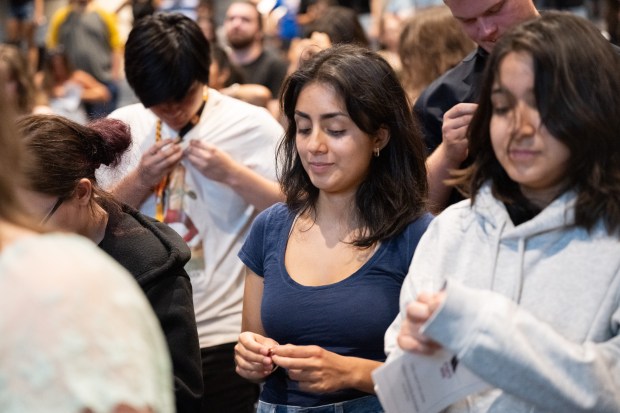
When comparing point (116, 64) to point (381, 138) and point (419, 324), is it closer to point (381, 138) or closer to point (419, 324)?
point (381, 138)

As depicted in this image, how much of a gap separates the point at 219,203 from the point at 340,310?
3.85 ft

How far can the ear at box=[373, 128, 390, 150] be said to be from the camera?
8.48 ft

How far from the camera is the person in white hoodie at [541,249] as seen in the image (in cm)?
177

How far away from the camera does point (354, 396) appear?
239 cm

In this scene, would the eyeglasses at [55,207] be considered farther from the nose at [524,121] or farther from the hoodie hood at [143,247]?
the nose at [524,121]

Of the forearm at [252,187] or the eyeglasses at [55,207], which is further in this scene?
the forearm at [252,187]

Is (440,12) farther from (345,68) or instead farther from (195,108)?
(345,68)

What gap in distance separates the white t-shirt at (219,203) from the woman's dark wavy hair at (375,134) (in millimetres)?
787

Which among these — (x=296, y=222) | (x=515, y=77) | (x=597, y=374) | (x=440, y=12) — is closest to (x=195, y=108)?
(x=296, y=222)

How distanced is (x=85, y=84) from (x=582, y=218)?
7503 millimetres

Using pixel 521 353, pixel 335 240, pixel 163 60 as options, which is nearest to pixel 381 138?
pixel 335 240

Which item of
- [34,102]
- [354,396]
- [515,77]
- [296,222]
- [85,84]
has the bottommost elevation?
[85,84]

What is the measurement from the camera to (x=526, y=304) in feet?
6.25

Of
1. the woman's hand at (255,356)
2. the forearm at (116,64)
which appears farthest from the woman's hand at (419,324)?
the forearm at (116,64)
